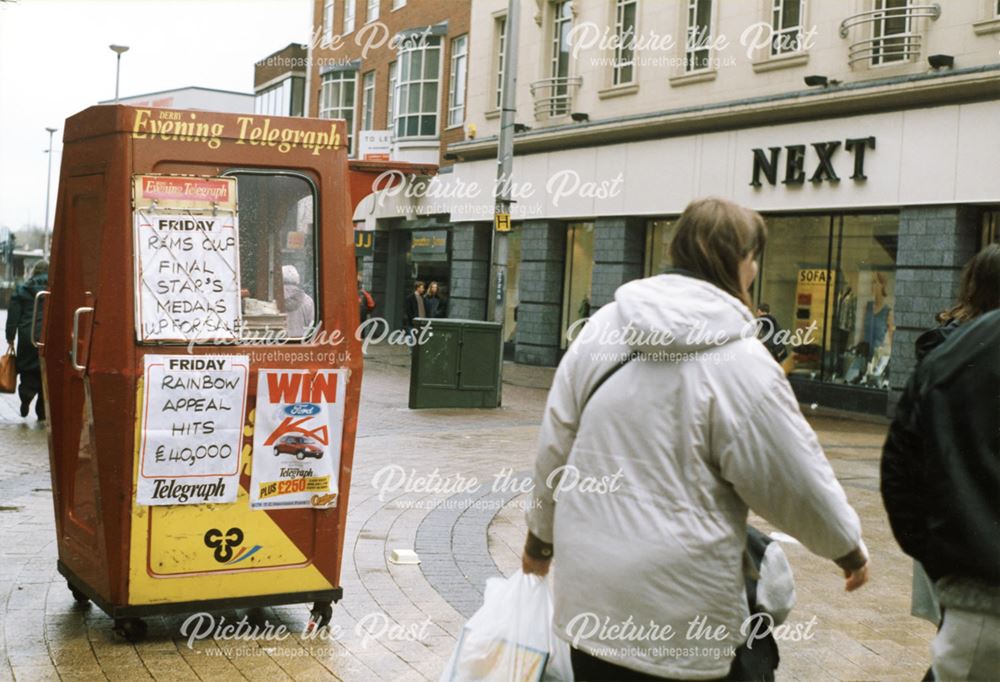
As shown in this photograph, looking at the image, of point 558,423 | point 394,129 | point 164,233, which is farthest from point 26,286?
point 394,129

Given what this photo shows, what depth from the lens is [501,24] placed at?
1144 inches

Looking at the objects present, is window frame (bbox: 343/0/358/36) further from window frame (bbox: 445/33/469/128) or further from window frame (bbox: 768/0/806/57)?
window frame (bbox: 768/0/806/57)

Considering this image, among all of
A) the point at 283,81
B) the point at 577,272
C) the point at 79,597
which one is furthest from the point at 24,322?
the point at 283,81

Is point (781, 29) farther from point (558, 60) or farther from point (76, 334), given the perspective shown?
point (76, 334)

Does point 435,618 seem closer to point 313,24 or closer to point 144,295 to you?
point 144,295

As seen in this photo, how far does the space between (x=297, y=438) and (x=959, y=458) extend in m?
3.26

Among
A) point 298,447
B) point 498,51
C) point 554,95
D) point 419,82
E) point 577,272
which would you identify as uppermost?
point 498,51

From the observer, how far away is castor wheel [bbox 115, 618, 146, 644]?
17.1 ft

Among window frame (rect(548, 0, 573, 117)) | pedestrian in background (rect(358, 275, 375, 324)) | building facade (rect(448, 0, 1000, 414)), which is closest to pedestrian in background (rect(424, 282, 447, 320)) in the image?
pedestrian in background (rect(358, 275, 375, 324))

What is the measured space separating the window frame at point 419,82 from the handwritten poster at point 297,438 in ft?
90.1

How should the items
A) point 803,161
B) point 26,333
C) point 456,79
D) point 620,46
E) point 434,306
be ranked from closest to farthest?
point 26,333, point 803,161, point 620,46, point 434,306, point 456,79

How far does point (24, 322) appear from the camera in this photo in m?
13.4

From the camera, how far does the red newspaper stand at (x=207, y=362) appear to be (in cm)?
517

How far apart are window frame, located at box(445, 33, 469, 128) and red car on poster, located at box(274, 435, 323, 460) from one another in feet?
86.3
